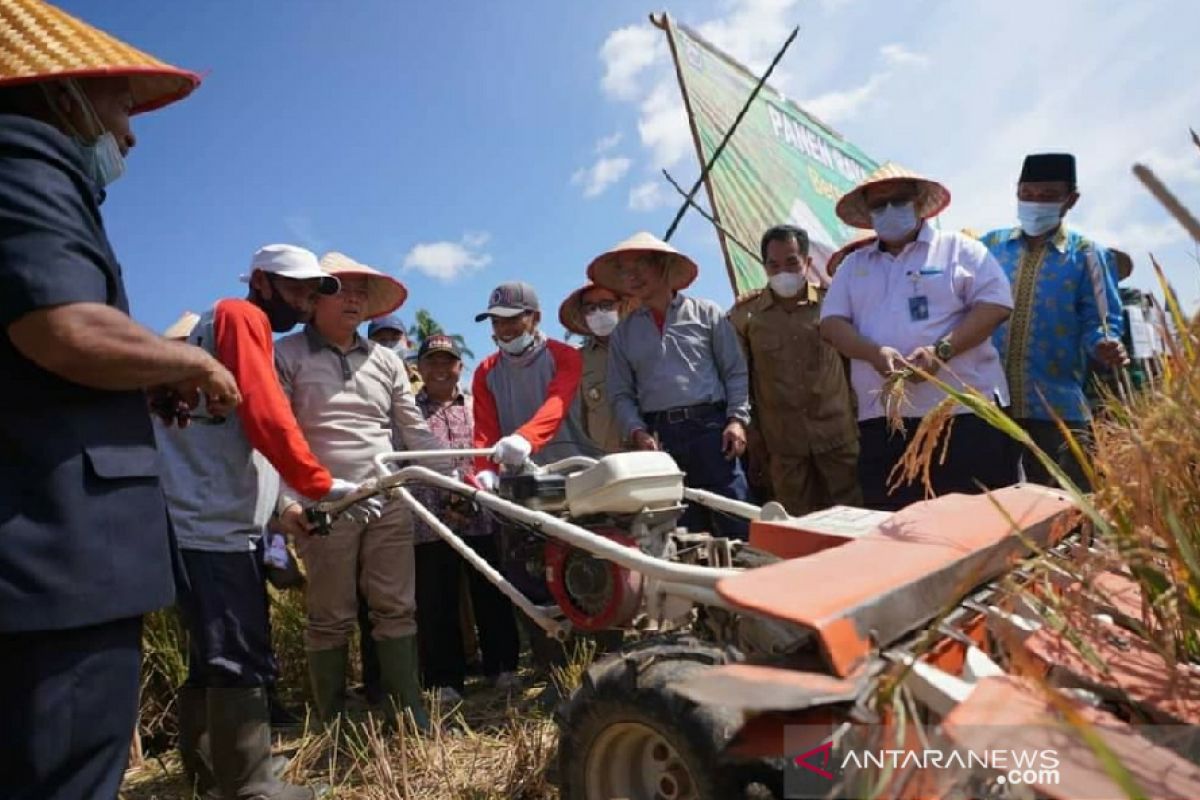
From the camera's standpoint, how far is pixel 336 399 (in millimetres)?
3305

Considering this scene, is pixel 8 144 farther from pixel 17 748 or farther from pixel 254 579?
pixel 254 579

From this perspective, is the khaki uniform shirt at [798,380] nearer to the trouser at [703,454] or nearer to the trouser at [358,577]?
the trouser at [703,454]

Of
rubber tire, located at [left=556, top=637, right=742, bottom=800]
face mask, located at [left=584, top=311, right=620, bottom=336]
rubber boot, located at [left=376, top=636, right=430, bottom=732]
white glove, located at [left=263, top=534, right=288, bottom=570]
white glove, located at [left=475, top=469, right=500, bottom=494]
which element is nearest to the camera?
rubber tire, located at [left=556, top=637, right=742, bottom=800]

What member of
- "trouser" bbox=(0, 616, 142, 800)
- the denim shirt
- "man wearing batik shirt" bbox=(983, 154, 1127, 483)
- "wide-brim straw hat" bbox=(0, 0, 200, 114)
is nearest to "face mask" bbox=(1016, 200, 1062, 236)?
"man wearing batik shirt" bbox=(983, 154, 1127, 483)

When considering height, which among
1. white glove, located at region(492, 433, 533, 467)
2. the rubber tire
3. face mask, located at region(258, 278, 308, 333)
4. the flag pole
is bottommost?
the rubber tire

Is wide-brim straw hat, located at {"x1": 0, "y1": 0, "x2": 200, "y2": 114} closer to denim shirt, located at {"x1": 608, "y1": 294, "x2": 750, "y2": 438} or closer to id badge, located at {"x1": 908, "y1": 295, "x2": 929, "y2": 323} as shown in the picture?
denim shirt, located at {"x1": 608, "y1": 294, "x2": 750, "y2": 438}

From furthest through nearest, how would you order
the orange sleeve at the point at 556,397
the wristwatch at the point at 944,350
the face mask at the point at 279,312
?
the orange sleeve at the point at 556,397 < the wristwatch at the point at 944,350 < the face mask at the point at 279,312

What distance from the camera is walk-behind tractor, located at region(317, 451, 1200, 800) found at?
1.11 metres

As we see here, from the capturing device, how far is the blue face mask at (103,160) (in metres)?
1.76

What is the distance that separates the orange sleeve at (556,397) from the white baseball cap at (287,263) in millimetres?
1076

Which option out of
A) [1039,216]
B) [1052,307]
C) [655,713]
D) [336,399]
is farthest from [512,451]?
[1039,216]

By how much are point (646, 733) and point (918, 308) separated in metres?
2.29

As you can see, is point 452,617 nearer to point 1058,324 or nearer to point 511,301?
point 511,301

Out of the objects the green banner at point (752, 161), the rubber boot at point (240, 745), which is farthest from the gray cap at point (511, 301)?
the green banner at point (752, 161)
